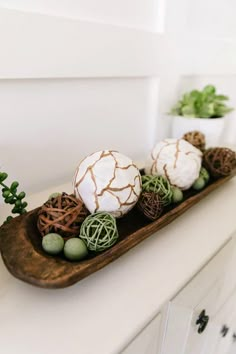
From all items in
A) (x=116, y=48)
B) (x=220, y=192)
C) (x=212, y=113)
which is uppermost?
(x=116, y=48)

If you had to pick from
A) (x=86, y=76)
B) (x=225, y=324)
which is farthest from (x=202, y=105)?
(x=225, y=324)

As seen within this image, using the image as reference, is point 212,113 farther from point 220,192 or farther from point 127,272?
point 127,272

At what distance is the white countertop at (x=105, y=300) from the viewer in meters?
0.31

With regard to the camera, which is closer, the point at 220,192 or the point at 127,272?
the point at 127,272

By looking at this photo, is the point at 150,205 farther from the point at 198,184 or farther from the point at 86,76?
the point at 86,76

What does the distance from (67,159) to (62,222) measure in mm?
296

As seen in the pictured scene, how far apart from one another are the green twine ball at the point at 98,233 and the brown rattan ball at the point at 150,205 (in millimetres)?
95

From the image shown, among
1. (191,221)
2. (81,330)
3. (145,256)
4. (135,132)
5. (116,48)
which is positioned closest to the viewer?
(81,330)

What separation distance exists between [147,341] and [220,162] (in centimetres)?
41

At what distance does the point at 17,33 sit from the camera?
50 centimetres

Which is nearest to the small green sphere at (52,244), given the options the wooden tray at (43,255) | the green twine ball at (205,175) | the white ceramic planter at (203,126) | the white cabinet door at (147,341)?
the wooden tray at (43,255)

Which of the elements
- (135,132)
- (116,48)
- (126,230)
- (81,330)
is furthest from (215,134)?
(81,330)

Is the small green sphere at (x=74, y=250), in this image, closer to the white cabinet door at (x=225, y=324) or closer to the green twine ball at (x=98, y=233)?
the green twine ball at (x=98, y=233)

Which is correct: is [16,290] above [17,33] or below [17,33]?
below
